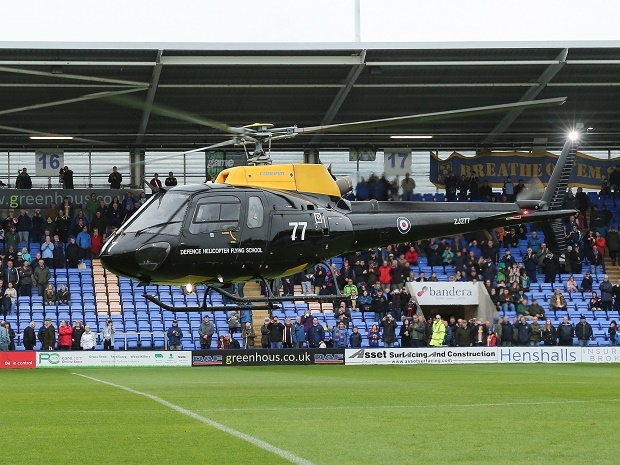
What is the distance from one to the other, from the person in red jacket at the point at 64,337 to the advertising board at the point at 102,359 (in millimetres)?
592

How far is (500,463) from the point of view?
10.7 metres

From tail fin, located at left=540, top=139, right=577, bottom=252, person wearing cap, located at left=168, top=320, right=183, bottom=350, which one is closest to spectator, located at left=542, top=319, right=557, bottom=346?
tail fin, located at left=540, top=139, right=577, bottom=252

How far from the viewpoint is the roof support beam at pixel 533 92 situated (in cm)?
3906

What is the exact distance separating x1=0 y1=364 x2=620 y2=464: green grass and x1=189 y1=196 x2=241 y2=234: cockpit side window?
3262 mm

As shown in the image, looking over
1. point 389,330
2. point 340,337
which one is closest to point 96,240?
point 340,337

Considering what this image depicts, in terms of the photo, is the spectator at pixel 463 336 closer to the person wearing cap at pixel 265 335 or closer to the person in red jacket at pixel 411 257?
the person in red jacket at pixel 411 257

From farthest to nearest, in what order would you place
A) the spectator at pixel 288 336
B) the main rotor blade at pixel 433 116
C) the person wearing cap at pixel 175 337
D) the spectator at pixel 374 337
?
the spectator at pixel 374 337, the spectator at pixel 288 336, the person wearing cap at pixel 175 337, the main rotor blade at pixel 433 116

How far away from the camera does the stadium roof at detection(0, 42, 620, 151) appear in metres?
37.5

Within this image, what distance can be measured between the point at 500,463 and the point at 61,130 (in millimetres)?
38822

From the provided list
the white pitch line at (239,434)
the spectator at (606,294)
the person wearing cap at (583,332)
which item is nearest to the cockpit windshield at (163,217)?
the white pitch line at (239,434)

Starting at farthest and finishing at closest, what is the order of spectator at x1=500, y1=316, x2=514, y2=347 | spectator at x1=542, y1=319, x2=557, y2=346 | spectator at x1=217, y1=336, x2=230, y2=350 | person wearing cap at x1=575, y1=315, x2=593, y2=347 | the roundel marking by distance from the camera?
1. person wearing cap at x1=575, y1=315, x2=593, y2=347
2. spectator at x1=542, y1=319, x2=557, y2=346
3. spectator at x1=500, y1=316, x2=514, y2=347
4. spectator at x1=217, y1=336, x2=230, y2=350
5. the roundel marking

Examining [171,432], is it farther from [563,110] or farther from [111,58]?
[563,110]

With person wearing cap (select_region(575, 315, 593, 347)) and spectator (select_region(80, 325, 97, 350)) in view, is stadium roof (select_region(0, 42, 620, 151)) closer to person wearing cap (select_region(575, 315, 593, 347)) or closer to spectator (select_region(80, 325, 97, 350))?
spectator (select_region(80, 325, 97, 350))

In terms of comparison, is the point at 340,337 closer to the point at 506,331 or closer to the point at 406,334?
the point at 406,334
